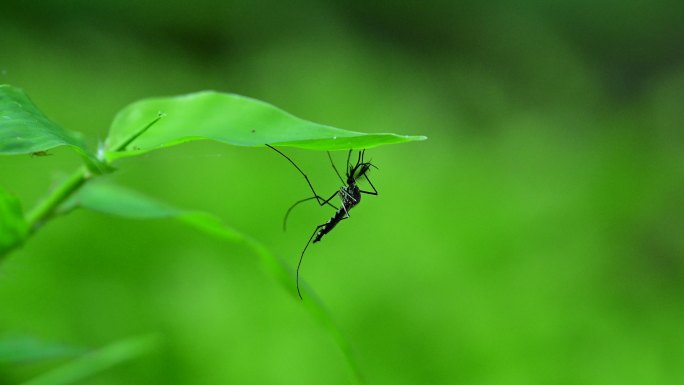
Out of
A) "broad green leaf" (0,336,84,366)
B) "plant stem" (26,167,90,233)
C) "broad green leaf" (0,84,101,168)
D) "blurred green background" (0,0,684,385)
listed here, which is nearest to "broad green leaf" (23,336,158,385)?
"broad green leaf" (0,336,84,366)

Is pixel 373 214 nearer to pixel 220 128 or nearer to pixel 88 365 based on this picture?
pixel 88 365

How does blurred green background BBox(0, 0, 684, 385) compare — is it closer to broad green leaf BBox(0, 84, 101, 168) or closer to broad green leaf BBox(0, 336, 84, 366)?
broad green leaf BBox(0, 336, 84, 366)

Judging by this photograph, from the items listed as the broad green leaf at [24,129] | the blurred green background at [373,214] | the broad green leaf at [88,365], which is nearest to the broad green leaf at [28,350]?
the broad green leaf at [88,365]

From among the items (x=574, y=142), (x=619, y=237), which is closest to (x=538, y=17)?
(x=574, y=142)

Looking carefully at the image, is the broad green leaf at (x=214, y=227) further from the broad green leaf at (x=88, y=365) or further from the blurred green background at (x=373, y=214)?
the blurred green background at (x=373, y=214)

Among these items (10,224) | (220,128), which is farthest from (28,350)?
(220,128)

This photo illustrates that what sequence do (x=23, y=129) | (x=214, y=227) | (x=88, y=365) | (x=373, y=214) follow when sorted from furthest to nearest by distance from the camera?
(x=373, y=214) → (x=88, y=365) → (x=214, y=227) → (x=23, y=129)
